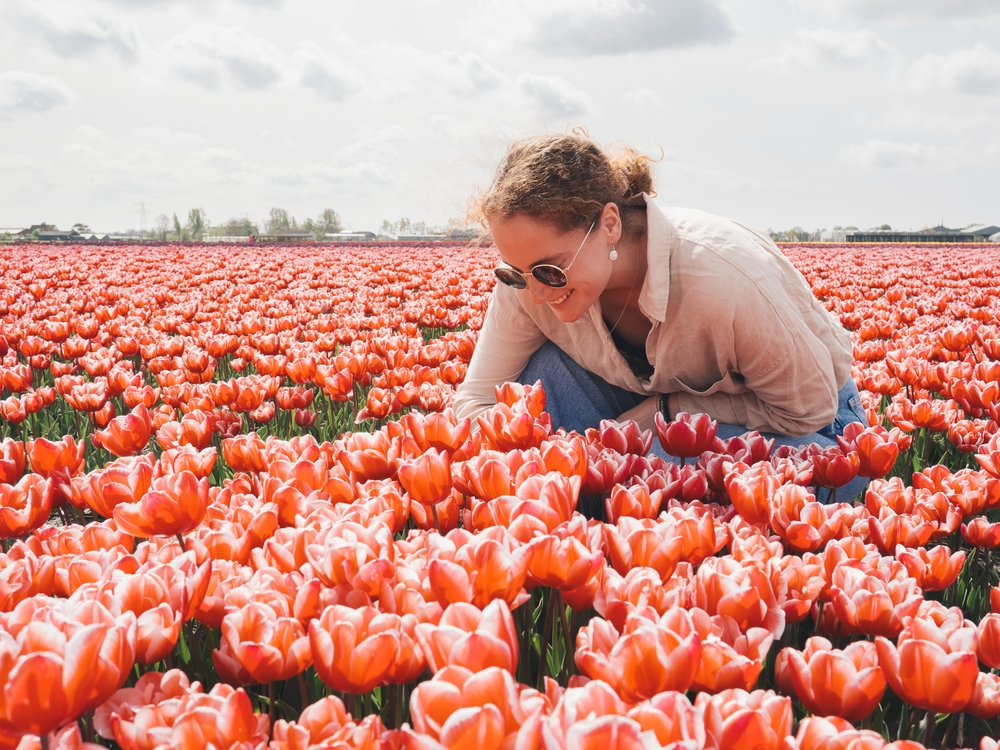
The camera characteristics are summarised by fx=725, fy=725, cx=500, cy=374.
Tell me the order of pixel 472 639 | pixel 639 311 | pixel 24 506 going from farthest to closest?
pixel 639 311 → pixel 24 506 → pixel 472 639

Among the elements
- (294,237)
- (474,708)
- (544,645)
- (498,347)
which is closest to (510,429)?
(544,645)

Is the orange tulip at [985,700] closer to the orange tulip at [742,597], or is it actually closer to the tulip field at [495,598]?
the tulip field at [495,598]

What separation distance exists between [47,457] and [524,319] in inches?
81.9

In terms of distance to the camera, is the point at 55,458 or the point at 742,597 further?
the point at 55,458

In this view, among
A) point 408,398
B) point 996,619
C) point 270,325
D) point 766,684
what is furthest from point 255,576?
point 270,325

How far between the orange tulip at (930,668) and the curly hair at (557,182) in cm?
Answer: 196

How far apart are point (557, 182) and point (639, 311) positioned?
814 millimetres

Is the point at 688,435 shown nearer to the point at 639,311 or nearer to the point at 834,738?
the point at 639,311

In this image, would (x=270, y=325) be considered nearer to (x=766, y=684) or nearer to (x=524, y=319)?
(x=524, y=319)

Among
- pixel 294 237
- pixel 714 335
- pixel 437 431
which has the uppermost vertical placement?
pixel 294 237

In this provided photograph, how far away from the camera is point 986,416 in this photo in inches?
131

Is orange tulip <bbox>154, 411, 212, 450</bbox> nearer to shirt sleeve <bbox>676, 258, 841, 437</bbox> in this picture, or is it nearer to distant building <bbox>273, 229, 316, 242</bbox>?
shirt sleeve <bbox>676, 258, 841, 437</bbox>

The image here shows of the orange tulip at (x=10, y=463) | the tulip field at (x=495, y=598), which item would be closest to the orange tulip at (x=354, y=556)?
the tulip field at (x=495, y=598)

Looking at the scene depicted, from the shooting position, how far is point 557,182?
109 inches
